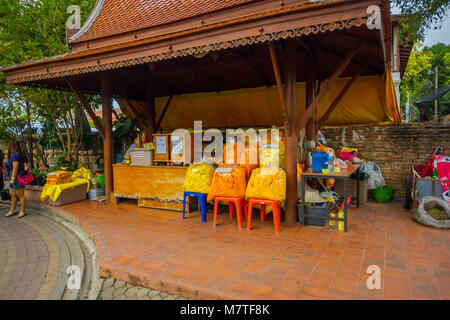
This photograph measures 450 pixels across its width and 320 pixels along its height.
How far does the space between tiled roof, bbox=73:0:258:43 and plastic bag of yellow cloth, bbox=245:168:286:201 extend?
3230 millimetres

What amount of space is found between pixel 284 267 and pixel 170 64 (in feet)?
18.7

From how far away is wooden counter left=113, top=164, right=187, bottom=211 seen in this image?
5844 mm

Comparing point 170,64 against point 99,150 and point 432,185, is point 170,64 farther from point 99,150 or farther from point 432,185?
point 432,185

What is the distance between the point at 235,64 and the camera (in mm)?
7156

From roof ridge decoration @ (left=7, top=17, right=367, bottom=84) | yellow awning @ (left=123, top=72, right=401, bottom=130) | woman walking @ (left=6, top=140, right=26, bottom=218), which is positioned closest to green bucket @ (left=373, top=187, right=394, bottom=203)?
yellow awning @ (left=123, top=72, right=401, bottom=130)

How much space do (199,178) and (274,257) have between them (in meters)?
2.09

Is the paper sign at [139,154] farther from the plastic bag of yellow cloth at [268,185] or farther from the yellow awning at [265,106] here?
the yellow awning at [265,106]

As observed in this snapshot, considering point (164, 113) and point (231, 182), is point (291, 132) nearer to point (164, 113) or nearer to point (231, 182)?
point (231, 182)

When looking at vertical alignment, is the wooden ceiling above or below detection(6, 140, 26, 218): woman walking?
above

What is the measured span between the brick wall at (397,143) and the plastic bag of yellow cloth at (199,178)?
4102 millimetres

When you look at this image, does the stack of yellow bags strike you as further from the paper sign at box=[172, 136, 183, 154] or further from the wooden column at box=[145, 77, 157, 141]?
the paper sign at box=[172, 136, 183, 154]

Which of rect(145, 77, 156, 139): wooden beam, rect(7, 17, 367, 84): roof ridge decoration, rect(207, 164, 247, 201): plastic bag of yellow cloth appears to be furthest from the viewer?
rect(145, 77, 156, 139): wooden beam

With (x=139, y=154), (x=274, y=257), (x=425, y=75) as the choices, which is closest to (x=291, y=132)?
(x=274, y=257)

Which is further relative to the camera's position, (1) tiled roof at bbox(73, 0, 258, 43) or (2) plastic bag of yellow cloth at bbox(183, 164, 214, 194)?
(1) tiled roof at bbox(73, 0, 258, 43)
